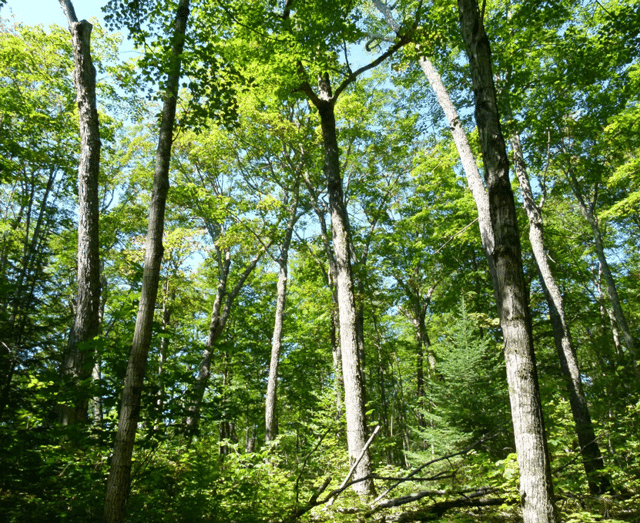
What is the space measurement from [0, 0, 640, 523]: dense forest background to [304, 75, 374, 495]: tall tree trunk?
5 cm

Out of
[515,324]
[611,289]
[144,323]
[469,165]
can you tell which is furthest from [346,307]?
[611,289]

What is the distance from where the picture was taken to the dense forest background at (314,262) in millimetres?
3717

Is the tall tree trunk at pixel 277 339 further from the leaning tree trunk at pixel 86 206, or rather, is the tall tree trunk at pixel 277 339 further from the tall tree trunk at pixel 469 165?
the leaning tree trunk at pixel 86 206

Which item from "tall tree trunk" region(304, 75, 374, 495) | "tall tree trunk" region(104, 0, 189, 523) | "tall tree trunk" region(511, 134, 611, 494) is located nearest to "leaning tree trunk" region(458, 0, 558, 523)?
"tall tree trunk" region(304, 75, 374, 495)

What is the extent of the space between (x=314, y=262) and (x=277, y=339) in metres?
3.96

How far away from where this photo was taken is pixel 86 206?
592cm

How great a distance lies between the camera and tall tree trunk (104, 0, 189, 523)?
3248 mm

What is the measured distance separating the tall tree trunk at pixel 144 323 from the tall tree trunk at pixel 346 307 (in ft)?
10.5

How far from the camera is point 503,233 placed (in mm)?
3664

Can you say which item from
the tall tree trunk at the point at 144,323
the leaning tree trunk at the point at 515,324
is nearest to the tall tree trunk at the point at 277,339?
the tall tree trunk at the point at 144,323

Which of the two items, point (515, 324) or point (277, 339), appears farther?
point (277, 339)

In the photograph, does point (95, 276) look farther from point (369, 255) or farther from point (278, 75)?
point (369, 255)

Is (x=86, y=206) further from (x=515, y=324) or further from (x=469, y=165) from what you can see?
(x=469, y=165)

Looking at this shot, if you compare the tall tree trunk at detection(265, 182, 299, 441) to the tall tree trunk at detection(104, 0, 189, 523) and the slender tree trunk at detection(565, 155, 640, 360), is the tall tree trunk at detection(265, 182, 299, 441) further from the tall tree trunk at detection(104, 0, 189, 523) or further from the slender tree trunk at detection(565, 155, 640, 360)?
the slender tree trunk at detection(565, 155, 640, 360)
